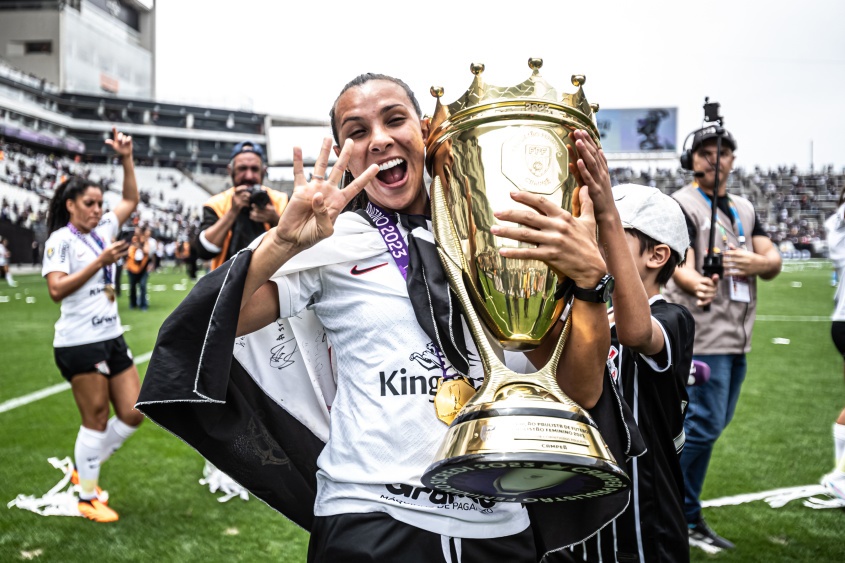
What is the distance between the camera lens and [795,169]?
5828cm

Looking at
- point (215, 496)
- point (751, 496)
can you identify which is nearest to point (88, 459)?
point (215, 496)

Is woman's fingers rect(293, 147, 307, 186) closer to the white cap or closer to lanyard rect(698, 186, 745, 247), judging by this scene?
the white cap

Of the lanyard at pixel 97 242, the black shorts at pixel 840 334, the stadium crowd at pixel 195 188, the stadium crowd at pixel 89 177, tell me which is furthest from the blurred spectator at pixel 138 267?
the stadium crowd at pixel 195 188

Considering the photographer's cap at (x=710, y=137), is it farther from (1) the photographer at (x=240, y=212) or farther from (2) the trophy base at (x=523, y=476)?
(2) the trophy base at (x=523, y=476)

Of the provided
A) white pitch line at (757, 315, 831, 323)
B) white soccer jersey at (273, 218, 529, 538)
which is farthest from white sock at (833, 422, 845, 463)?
white pitch line at (757, 315, 831, 323)

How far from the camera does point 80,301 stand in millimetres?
4891

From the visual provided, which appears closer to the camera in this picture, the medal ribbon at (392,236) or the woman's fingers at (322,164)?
the woman's fingers at (322,164)

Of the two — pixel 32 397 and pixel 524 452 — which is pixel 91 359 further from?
pixel 524 452

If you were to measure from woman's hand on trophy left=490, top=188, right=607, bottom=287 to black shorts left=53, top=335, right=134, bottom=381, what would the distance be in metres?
3.96

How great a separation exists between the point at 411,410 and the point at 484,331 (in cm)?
23

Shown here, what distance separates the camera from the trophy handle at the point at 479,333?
1426mm

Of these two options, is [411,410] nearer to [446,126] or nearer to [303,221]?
[303,221]

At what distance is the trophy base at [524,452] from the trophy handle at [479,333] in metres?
0.07

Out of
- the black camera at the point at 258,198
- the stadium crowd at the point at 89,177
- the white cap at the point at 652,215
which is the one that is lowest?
the white cap at the point at 652,215
